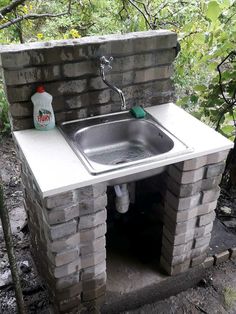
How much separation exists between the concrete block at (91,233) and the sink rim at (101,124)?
1.06ft

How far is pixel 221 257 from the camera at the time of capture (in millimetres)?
2410

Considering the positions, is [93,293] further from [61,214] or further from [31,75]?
[31,75]

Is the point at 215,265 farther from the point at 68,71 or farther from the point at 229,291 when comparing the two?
the point at 68,71

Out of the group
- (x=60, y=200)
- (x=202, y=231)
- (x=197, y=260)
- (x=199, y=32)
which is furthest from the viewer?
(x=199, y=32)

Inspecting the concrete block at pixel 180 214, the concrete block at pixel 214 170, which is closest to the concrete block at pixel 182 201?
the concrete block at pixel 180 214

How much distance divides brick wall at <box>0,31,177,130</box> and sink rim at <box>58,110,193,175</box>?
0.05 metres

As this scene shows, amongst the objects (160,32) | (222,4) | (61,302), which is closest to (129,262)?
(61,302)

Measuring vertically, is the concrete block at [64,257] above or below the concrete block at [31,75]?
below

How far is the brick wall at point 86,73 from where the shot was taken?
1.81 meters

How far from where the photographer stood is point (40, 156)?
1740 mm

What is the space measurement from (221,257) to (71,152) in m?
1.35

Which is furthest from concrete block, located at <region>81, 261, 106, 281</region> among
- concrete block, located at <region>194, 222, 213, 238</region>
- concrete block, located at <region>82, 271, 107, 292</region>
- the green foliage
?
the green foliage

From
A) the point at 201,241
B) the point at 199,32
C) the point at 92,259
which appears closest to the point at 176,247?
the point at 201,241

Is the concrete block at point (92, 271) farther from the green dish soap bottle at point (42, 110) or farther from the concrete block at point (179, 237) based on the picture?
the green dish soap bottle at point (42, 110)
